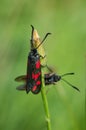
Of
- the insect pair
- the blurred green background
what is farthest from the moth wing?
the blurred green background

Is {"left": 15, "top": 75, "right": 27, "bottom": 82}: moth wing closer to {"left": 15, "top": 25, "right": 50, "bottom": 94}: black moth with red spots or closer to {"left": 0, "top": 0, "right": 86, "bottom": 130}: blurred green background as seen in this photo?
{"left": 15, "top": 25, "right": 50, "bottom": 94}: black moth with red spots

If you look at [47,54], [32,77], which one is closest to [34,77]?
[32,77]

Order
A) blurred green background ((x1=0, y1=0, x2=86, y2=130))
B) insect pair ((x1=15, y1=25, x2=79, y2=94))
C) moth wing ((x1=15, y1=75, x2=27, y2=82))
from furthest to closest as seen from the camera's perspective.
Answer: blurred green background ((x1=0, y1=0, x2=86, y2=130)), moth wing ((x1=15, y1=75, x2=27, y2=82)), insect pair ((x1=15, y1=25, x2=79, y2=94))

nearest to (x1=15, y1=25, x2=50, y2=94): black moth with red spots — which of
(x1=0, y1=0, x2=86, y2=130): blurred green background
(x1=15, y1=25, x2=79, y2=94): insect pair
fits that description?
(x1=15, y1=25, x2=79, y2=94): insect pair

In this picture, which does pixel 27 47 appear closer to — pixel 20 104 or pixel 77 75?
pixel 77 75

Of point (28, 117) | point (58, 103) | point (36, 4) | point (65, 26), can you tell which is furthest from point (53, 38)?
point (28, 117)

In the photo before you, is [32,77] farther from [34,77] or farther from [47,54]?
[47,54]

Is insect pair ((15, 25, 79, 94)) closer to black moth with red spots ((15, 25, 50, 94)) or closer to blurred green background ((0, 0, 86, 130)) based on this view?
black moth with red spots ((15, 25, 50, 94))

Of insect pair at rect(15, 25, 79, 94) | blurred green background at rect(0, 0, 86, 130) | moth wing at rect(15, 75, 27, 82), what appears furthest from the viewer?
blurred green background at rect(0, 0, 86, 130)

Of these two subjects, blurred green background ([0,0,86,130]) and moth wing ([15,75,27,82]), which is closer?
moth wing ([15,75,27,82])

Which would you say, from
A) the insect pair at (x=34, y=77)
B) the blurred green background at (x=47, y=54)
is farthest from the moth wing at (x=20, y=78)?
the blurred green background at (x=47, y=54)
